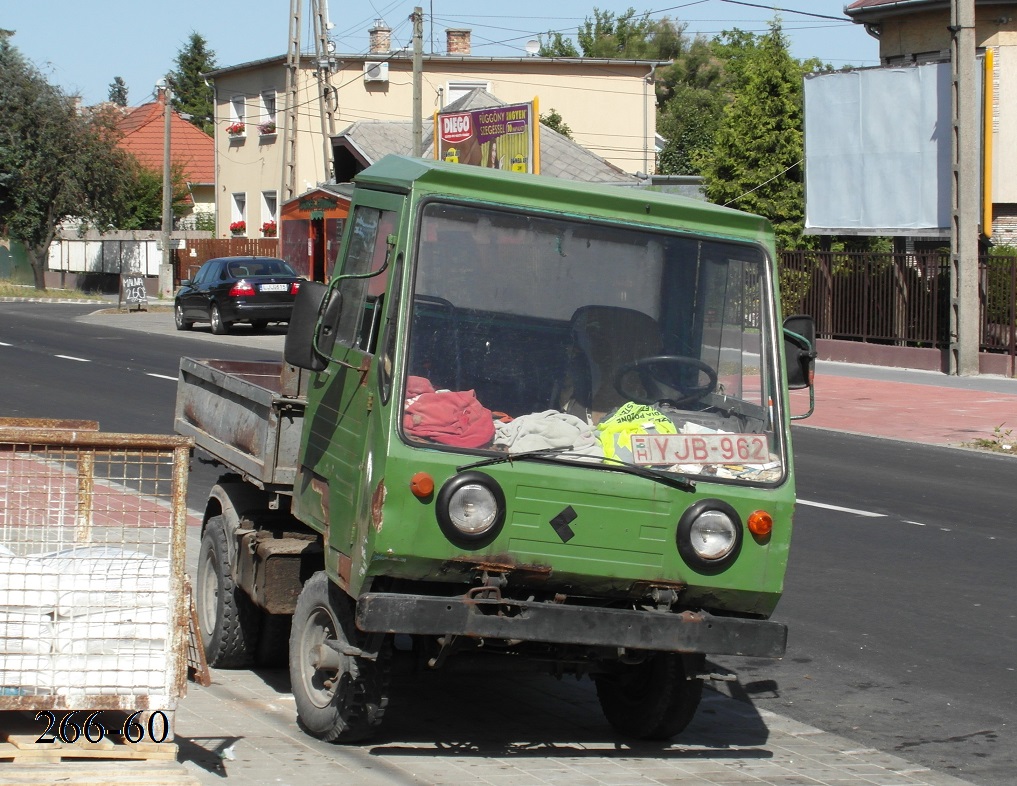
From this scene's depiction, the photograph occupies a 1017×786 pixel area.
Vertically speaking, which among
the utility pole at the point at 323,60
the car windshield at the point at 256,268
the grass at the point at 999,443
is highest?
the utility pole at the point at 323,60

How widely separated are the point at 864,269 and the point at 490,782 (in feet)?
76.3

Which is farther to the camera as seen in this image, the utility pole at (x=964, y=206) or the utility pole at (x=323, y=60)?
the utility pole at (x=323, y=60)

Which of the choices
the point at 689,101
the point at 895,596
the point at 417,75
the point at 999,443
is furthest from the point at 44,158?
the point at 895,596

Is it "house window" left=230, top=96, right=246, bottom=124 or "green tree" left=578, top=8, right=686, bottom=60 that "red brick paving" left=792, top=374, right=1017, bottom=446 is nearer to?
"house window" left=230, top=96, right=246, bottom=124

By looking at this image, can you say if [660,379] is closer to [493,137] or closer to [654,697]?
[654,697]

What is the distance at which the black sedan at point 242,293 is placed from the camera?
31.5 metres

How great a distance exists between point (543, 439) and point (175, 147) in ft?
232

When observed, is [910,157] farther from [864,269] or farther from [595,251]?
[595,251]

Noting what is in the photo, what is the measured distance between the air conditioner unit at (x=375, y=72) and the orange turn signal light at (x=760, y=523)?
4902 cm

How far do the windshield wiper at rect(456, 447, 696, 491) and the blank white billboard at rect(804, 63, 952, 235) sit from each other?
72.9 ft

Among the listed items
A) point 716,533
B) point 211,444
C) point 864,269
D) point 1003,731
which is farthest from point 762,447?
point 864,269

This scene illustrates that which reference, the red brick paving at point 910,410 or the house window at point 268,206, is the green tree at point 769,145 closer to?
the red brick paving at point 910,410

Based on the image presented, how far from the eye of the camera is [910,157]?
27375 millimetres

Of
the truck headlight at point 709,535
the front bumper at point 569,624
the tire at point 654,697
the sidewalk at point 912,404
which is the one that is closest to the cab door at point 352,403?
the front bumper at point 569,624
